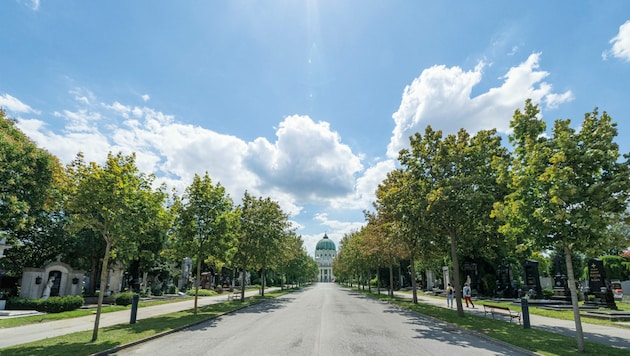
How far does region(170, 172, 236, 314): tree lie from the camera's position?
21.0 meters

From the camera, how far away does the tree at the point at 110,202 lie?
11.8 m

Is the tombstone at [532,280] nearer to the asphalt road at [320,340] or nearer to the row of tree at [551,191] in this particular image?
the row of tree at [551,191]

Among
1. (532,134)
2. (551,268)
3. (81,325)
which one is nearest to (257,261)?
(81,325)

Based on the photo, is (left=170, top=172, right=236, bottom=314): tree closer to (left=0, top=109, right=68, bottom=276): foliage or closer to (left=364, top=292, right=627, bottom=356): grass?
(left=0, top=109, right=68, bottom=276): foliage

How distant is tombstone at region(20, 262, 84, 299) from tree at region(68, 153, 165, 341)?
17.1m

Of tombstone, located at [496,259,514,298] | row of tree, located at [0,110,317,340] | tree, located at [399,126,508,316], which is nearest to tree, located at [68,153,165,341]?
row of tree, located at [0,110,317,340]

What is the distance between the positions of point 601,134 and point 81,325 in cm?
2324

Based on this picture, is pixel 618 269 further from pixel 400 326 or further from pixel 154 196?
pixel 154 196

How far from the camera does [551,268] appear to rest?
6031 cm

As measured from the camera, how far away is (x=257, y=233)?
1236 inches

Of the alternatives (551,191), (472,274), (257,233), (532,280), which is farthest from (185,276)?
(551,191)

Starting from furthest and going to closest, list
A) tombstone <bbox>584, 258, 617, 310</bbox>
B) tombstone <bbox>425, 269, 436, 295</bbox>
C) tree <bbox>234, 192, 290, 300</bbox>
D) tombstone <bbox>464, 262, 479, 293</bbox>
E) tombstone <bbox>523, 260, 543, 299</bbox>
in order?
tombstone <bbox>425, 269, 436, 295</bbox>
tombstone <bbox>464, 262, 479, 293</bbox>
tree <bbox>234, 192, 290, 300</bbox>
tombstone <bbox>523, 260, 543, 299</bbox>
tombstone <bbox>584, 258, 617, 310</bbox>

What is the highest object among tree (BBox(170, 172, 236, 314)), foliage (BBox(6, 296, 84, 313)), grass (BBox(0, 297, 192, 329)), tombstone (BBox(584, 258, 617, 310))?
tree (BBox(170, 172, 236, 314))

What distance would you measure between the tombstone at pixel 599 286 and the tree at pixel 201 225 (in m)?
26.4
